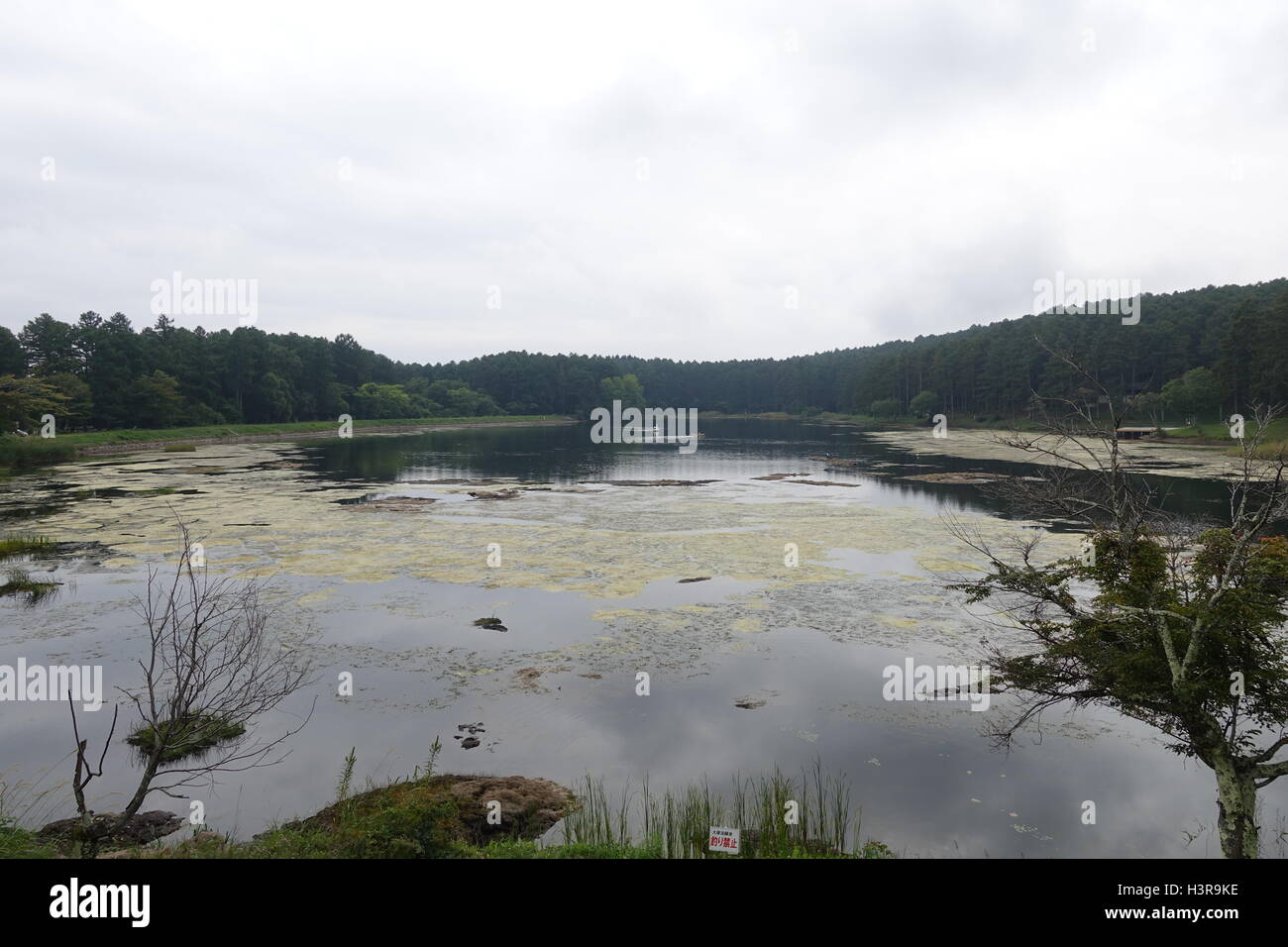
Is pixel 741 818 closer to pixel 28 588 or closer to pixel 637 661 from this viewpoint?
pixel 637 661

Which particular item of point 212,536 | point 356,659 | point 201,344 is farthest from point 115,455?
point 356,659

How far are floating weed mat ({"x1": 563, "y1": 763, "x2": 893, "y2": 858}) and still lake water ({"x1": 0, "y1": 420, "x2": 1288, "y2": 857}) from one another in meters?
0.39

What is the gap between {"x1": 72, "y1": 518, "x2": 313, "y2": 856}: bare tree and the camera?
24.6 ft

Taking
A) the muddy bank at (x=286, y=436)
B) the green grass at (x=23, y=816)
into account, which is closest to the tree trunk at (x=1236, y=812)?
the green grass at (x=23, y=816)

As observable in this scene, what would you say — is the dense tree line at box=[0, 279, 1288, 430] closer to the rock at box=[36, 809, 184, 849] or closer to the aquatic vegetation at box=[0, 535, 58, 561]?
the aquatic vegetation at box=[0, 535, 58, 561]

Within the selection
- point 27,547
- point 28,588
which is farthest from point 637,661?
point 27,547

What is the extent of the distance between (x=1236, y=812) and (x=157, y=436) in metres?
95.7

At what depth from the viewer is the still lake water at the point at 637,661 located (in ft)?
33.6

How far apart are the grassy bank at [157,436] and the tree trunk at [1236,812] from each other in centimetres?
6790

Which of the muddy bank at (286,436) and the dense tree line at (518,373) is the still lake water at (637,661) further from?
the muddy bank at (286,436)

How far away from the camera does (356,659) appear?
15594 mm

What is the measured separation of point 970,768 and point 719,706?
4.34m
